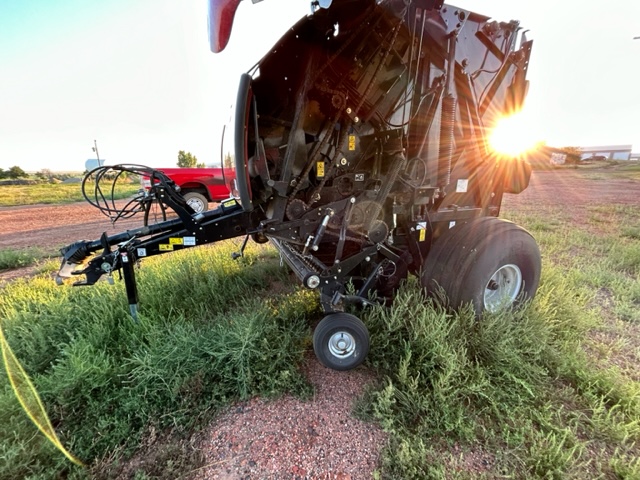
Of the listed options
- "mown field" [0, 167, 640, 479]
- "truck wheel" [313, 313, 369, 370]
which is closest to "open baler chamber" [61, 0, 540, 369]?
"truck wheel" [313, 313, 369, 370]

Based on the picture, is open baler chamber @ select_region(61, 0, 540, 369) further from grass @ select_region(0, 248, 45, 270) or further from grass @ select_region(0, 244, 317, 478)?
grass @ select_region(0, 248, 45, 270)

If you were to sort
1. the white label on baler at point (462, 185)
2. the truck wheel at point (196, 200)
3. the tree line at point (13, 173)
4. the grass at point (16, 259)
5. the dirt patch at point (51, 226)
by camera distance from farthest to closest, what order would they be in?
the tree line at point (13, 173) → the truck wheel at point (196, 200) → the dirt patch at point (51, 226) → the grass at point (16, 259) → the white label on baler at point (462, 185)

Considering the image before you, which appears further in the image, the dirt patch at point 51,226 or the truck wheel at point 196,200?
the truck wheel at point 196,200

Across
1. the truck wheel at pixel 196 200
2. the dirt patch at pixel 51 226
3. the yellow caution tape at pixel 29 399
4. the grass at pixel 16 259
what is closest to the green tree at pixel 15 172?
the dirt patch at pixel 51 226

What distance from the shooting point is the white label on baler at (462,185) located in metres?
3.15

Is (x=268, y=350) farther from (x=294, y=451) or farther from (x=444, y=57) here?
(x=444, y=57)

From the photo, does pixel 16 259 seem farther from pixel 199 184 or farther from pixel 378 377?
pixel 378 377

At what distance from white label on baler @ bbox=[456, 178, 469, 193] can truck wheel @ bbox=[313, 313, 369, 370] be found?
1807mm

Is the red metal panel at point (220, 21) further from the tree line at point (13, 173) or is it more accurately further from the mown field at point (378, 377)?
the tree line at point (13, 173)

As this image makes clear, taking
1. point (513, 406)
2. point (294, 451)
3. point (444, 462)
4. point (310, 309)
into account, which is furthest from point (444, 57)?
point (294, 451)

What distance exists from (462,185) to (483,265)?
3.00 ft

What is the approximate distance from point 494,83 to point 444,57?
0.89m

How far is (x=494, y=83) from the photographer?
3205 millimetres

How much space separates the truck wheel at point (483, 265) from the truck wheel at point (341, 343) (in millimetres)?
937
